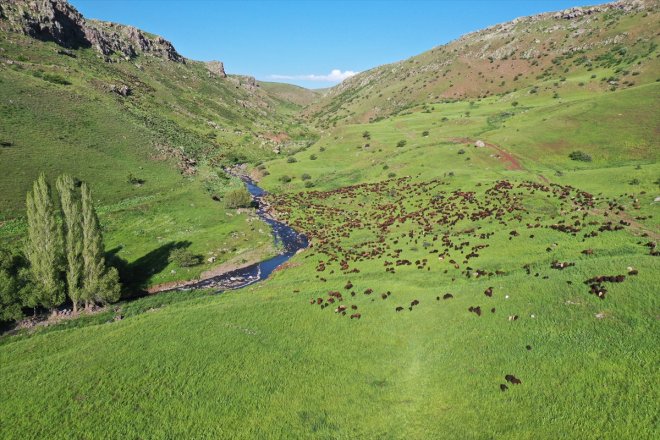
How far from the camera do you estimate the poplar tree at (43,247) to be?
40.3 meters

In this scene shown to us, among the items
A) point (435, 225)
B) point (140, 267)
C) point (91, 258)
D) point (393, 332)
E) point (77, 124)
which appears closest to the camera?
point (393, 332)

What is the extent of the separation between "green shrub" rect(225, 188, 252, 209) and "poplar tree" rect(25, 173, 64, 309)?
157ft

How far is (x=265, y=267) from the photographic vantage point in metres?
61.1

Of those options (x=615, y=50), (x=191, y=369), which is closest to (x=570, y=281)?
(x=191, y=369)

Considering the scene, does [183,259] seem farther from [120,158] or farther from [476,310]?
[120,158]

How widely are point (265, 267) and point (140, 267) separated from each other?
20.1 metres

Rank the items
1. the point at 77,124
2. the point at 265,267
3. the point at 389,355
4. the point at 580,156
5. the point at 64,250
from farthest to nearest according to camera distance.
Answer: the point at 77,124, the point at 580,156, the point at 265,267, the point at 64,250, the point at 389,355

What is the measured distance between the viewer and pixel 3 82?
109m

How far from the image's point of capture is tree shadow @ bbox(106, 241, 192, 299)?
51.5 meters

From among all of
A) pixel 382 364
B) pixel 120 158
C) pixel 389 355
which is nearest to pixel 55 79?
pixel 120 158

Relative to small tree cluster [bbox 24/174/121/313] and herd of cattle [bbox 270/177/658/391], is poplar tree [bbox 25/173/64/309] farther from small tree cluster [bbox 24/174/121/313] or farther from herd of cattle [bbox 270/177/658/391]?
herd of cattle [bbox 270/177/658/391]

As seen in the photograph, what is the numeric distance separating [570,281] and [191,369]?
108 feet

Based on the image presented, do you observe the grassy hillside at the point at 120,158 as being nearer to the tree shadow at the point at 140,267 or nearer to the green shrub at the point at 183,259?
the tree shadow at the point at 140,267

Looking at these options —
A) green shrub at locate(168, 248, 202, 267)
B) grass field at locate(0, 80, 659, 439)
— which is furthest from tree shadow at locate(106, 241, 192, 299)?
grass field at locate(0, 80, 659, 439)
